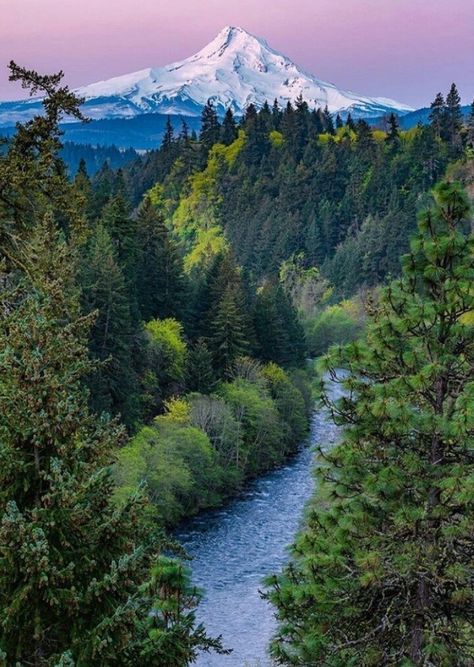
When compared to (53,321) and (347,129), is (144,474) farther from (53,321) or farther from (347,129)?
(347,129)

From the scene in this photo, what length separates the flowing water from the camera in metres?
28.2

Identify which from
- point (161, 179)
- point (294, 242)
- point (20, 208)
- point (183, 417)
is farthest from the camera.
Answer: point (161, 179)

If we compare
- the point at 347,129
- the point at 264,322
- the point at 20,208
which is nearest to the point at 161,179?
the point at 347,129

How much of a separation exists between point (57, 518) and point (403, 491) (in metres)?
5.54

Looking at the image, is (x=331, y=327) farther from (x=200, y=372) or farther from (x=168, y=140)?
(x=168, y=140)

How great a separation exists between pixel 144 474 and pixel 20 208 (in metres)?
28.7

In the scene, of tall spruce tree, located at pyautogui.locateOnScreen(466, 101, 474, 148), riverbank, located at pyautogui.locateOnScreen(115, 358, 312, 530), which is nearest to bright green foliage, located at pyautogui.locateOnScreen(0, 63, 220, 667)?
riverbank, located at pyautogui.locateOnScreen(115, 358, 312, 530)

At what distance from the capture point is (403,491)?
11336 millimetres

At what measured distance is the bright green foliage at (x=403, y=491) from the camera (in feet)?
36.1

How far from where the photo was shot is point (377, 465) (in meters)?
11.6

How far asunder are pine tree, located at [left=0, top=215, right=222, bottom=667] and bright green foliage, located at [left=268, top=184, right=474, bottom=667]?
13.6 ft

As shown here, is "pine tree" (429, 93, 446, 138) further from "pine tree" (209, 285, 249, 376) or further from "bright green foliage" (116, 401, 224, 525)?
"bright green foliage" (116, 401, 224, 525)

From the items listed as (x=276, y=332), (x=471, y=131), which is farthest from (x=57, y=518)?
(x=471, y=131)

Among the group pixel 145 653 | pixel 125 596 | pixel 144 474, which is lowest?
pixel 144 474
